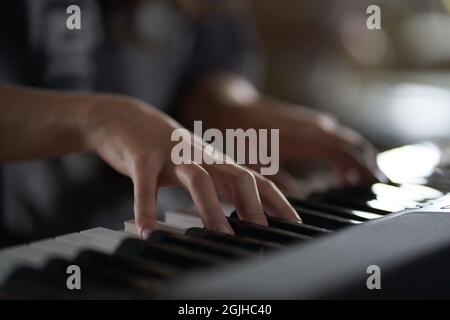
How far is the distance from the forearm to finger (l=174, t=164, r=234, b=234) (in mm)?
224

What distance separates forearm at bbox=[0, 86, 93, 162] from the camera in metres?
0.87

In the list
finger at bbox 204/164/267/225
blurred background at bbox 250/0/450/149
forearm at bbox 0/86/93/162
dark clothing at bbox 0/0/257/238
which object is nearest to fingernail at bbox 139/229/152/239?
finger at bbox 204/164/267/225

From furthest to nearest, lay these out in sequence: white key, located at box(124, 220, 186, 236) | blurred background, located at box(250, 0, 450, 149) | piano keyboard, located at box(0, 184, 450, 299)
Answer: blurred background, located at box(250, 0, 450, 149), white key, located at box(124, 220, 186, 236), piano keyboard, located at box(0, 184, 450, 299)

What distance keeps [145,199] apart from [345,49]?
9.25 ft

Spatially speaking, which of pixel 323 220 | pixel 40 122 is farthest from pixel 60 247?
pixel 40 122

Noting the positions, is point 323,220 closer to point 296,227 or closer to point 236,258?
point 296,227

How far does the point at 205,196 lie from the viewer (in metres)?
0.65

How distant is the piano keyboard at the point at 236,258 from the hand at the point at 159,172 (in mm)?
22

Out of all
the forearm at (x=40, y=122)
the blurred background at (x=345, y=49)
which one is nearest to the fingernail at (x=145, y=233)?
the forearm at (x=40, y=122)

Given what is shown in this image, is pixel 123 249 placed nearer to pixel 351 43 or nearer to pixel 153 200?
pixel 153 200

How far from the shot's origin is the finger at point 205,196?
0.64 metres

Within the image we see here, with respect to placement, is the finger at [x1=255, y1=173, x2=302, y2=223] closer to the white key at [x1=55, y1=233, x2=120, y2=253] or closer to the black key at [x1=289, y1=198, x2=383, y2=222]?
the black key at [x1=289, y1=198, x2=383, y2=222]

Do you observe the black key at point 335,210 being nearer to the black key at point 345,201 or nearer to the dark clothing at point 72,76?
the black key at point 345,201
